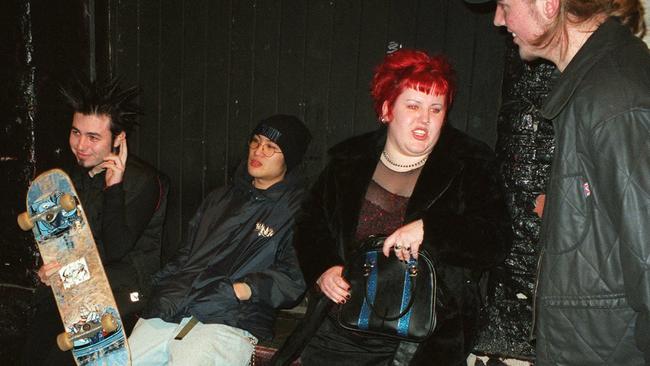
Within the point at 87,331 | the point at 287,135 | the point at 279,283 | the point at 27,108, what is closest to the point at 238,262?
the point at 279,283

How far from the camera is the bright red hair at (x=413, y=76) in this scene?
8.60 ft

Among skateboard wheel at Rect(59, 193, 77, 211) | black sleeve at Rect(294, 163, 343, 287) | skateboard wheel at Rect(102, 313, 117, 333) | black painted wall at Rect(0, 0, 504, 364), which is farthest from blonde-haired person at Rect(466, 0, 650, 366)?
skateboard wheel at Rect(59, 193, 77, 211)

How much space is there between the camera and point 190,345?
9.05 feet

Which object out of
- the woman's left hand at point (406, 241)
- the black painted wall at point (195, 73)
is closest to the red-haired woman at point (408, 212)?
the woman's left hand at point (406, 241)

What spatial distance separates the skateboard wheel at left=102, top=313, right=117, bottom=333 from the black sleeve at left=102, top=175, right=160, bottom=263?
14.5 inches

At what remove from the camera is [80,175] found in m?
3.35

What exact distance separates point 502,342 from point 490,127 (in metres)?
1.25

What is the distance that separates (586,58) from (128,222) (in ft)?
8.27

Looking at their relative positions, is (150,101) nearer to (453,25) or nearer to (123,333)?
(123,333)

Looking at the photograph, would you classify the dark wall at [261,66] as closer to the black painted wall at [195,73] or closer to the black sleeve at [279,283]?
the black painted wall at [195,73]

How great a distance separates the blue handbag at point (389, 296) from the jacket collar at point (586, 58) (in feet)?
3.10

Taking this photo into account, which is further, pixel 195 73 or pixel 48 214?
pixel 195 73

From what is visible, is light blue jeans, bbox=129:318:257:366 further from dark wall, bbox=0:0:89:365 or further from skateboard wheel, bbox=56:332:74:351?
dark wall, bbox=0:0:89:365

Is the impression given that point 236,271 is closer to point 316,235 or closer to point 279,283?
point 279,283
